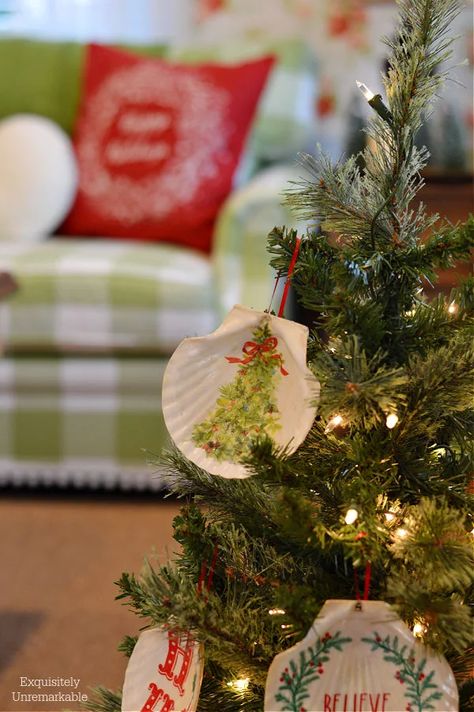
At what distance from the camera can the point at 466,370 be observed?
0.67 metres

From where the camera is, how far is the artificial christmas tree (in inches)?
25.3

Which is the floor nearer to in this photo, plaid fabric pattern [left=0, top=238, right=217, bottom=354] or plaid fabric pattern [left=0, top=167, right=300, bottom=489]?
plaid fabric pattern [left=0, top=167, right=300, bottom=489]

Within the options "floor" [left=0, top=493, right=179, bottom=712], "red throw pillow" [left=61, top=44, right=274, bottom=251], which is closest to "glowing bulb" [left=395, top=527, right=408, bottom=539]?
"floor" [left=0, top=493, right=179, bottom=712]

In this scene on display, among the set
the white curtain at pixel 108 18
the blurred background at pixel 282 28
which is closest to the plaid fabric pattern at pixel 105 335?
the blurred background at pixel 282 28

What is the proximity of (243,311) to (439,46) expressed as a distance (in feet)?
0.78

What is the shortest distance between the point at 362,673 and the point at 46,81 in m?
2.38

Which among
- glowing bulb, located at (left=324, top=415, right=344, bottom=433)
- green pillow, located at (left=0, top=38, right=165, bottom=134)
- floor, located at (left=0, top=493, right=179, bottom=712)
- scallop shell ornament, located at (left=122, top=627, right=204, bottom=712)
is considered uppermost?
green pillow, located at (left=0, top=38, right=165, bottom=134)

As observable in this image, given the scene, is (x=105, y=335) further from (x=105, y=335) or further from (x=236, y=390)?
(x=236, y=390)

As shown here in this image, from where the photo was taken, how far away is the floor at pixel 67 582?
1.36 m

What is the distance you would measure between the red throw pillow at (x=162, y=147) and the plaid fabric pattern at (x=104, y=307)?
364mm

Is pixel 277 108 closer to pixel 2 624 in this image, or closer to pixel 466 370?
pixel 2 624

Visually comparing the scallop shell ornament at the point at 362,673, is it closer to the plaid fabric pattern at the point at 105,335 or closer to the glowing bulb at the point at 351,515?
the glowing bulb at the point at 351,515

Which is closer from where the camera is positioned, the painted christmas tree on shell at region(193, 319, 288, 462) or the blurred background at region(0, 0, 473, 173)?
the painted christmas tree on shell at region(193, 319, 288, 462)

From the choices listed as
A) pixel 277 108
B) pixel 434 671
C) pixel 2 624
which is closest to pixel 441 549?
pixel 434 671
